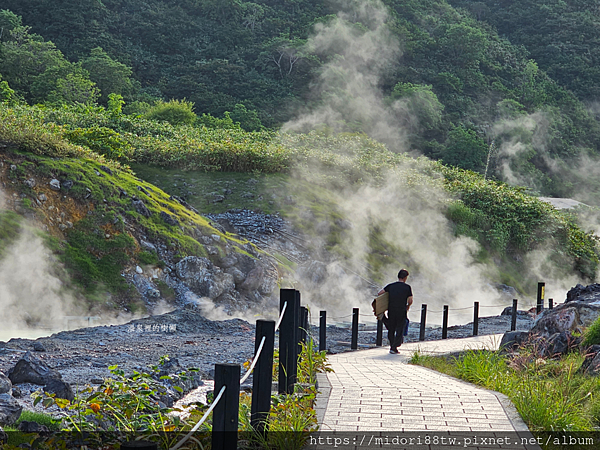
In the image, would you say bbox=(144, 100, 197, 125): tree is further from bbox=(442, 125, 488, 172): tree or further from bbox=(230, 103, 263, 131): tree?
bbox=(442, 125, 488, 172): tree

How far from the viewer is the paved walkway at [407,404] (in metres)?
5.09

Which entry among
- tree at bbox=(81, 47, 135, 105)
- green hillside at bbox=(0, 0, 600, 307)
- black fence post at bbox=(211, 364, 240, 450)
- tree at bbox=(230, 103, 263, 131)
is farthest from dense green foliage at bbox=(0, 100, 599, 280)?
tree at bbox=(81, 47, 135, 105)

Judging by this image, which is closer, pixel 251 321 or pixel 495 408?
pixel 495 408

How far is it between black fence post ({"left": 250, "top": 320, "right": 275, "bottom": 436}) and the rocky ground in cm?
305

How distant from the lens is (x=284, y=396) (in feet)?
17.6

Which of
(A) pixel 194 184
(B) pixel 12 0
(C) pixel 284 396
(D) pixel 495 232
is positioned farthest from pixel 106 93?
(C) pixel 284 396

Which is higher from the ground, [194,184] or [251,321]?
[194,184]

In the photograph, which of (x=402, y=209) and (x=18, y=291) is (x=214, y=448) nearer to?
(x=18, y=291)

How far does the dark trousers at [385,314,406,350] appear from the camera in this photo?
10.3 metres

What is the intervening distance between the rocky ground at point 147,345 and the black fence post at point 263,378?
3055 mm

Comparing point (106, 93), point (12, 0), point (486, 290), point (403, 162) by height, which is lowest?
point (486, 290)

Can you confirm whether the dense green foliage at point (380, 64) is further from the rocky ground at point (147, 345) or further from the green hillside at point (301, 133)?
the rocky ground at point (147, 345)

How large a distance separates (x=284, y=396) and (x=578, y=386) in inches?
138

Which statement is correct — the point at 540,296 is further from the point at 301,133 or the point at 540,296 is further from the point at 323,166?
the point at 301,133
